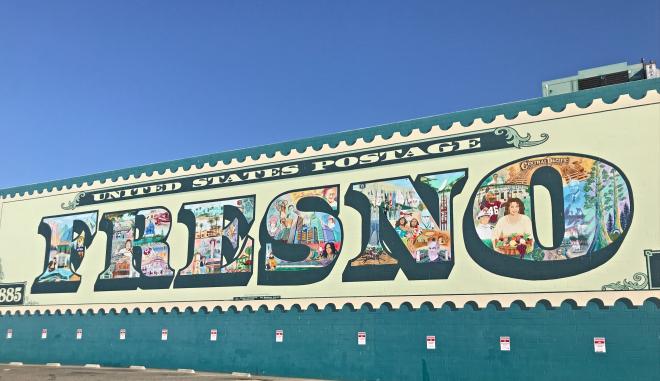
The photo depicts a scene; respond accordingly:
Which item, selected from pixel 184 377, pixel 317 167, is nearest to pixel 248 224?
pixel 317 167

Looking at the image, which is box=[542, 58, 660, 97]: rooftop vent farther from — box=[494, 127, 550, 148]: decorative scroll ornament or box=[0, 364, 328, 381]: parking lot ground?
box=[0, 364, 328, 381]: parking lot ground

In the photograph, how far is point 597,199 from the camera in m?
18.2

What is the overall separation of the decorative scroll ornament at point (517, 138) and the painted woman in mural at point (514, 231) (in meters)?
1.71

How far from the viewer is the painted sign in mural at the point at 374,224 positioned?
18.2 m

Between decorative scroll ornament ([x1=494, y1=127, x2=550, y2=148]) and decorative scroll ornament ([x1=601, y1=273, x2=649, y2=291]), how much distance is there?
15.1 feet

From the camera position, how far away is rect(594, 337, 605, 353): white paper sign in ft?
56.9

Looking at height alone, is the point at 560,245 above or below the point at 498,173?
below

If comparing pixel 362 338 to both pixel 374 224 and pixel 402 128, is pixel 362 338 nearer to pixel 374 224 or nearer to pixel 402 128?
pixel 374 224

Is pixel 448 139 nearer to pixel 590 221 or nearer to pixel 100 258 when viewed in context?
pixel 590 221

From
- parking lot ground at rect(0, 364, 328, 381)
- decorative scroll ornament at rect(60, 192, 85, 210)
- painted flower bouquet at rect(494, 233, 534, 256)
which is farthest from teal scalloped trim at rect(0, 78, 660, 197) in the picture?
parking lot ground at rect(0, 364, 328, 381)

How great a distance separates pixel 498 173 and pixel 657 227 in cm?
467

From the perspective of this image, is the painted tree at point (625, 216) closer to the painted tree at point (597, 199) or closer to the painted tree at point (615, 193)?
the painted tree at point (615, 193)

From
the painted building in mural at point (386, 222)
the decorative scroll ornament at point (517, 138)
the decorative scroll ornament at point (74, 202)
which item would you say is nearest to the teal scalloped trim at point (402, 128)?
the painted building in mural at point (386, 222)

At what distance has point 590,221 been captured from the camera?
18219 millimetres
